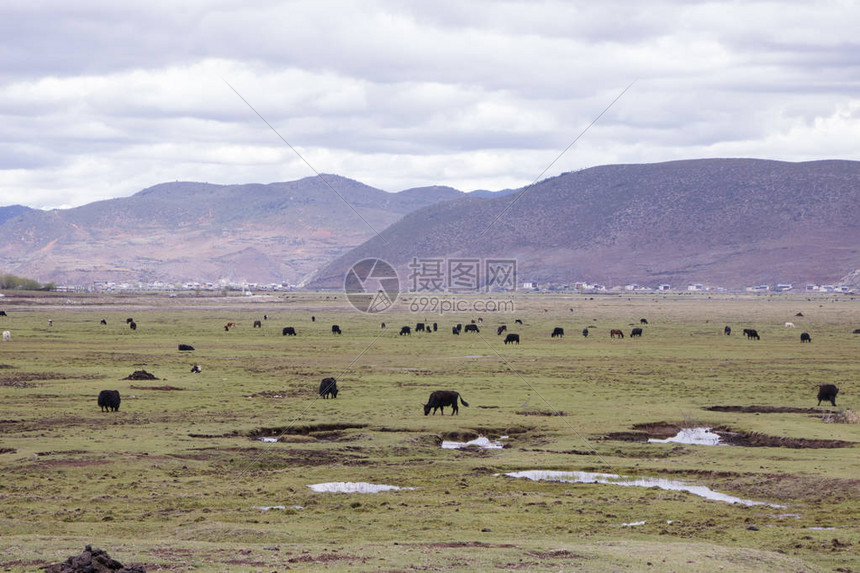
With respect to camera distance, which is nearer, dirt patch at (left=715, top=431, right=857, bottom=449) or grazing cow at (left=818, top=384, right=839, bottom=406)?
dirt patch at (left=715, top=431, right=857, bottom=449)

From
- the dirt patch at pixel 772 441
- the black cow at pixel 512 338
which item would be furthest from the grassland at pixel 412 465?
the black cow at pixel 512 338

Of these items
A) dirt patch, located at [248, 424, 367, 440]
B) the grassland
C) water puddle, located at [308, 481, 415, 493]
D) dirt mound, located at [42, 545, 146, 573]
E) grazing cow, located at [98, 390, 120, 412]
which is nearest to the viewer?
dirt mound, located at [42, 545, 146, 573]

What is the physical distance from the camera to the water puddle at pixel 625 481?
53.8 feet

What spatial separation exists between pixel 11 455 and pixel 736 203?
190 m

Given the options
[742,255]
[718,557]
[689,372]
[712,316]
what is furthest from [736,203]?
[718,557]

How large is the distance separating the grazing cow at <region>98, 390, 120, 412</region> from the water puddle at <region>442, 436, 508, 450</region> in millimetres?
9088

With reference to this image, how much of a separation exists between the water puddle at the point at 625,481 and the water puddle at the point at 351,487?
2.65 metres

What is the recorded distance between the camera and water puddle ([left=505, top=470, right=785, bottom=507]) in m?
16.4

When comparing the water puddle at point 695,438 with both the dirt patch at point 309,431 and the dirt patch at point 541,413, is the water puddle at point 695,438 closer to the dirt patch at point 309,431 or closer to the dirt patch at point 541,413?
the dirt patch at point 541,413

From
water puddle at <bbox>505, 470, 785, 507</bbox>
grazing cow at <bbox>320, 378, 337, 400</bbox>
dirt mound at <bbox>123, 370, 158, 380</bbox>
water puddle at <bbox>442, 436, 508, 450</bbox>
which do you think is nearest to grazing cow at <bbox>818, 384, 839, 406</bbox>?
water puddle at <bbox>442, 436, 508, 450</bbox>

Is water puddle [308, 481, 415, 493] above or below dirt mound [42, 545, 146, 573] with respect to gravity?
below

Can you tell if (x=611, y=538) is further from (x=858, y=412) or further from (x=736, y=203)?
(x=736, y=203)

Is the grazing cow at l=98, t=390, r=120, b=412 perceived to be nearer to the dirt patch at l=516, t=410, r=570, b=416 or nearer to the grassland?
the grassland

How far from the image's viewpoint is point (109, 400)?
82.5 feet
